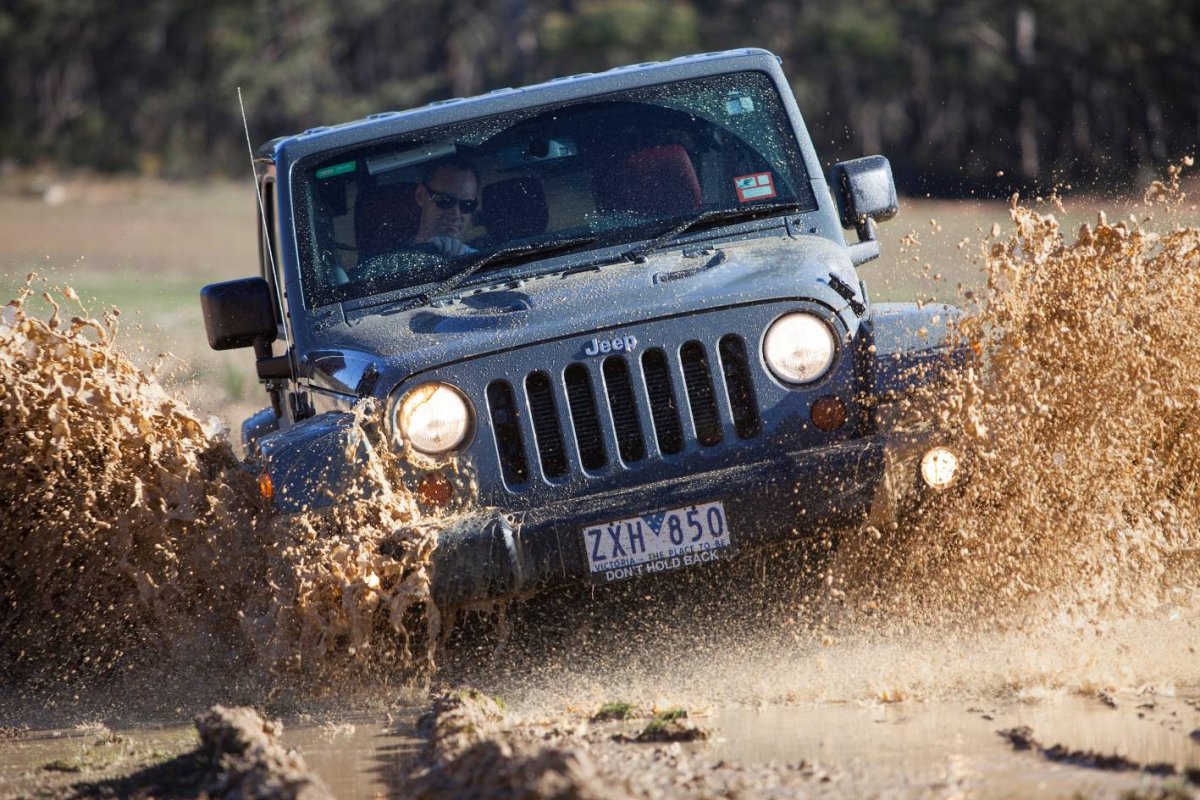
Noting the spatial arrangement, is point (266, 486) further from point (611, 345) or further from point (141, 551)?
point (611, 345)

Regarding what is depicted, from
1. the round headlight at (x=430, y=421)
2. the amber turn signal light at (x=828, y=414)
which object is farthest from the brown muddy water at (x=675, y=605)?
the amber turn signal light at (x=828, y=414)

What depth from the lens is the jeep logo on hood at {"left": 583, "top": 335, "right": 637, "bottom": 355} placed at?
567cm


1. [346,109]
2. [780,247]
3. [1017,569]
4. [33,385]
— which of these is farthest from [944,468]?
[346,109]

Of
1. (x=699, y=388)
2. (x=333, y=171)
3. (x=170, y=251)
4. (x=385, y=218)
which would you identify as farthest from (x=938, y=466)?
(x=170, y=251)

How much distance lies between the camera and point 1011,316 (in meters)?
5.73

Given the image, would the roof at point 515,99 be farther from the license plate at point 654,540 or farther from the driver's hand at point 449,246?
the license plate at point 654,540

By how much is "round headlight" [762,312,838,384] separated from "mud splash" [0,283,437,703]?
4.31ft

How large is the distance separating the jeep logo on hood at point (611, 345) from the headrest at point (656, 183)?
1.14 meters

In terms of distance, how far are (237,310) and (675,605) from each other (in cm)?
221

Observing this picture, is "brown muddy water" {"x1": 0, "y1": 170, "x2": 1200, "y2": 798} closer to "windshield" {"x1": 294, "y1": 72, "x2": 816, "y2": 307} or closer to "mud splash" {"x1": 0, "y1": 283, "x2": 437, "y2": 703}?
"mud splash" {"x1": 0, "y1": 283, "x2": 437, "y2": 703}

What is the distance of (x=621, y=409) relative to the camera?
5715 mm

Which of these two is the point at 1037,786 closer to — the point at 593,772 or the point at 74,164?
the point at 593,772

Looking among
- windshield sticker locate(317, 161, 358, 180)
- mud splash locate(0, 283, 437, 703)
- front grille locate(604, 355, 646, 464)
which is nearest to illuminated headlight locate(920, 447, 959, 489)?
front grille locate(604, 355, 646, 464)

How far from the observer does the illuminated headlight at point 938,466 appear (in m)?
5.45
